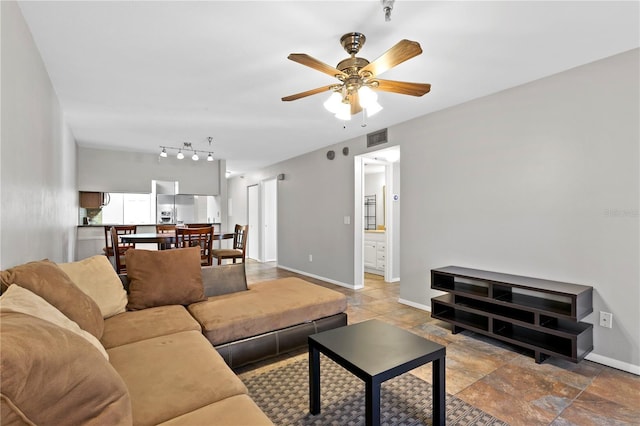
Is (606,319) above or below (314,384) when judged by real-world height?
above

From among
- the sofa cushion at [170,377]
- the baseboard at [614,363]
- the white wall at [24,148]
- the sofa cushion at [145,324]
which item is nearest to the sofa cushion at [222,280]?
the sofa cushion at [145,324]

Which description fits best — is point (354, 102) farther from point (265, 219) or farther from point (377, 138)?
point (265, 219)

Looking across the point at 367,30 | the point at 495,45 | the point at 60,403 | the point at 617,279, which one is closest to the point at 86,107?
the point at 367,30

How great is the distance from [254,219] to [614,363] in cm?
Answer: 707

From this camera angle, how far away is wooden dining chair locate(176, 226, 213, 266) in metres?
3.97

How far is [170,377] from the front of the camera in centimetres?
142

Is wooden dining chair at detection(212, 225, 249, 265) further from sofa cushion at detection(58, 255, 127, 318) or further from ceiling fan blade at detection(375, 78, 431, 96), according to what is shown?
ceiling fan blade at detection(375, 78, 431, 96)

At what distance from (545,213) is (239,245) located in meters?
4.44

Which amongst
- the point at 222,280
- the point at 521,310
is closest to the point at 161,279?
the point at 222,280

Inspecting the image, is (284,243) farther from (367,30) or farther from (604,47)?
(604,47)

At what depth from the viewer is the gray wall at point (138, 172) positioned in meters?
5.68

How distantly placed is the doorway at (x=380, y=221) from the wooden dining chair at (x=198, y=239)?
2.18 m

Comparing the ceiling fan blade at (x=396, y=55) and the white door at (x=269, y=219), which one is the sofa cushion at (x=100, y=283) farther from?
the white door at (x=269, y=219)

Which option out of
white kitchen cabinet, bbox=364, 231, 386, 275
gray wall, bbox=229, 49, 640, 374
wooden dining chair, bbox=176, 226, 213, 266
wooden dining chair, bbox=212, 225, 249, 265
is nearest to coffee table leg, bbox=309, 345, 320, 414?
gray wall, bbox=229, 49, 640, 374
